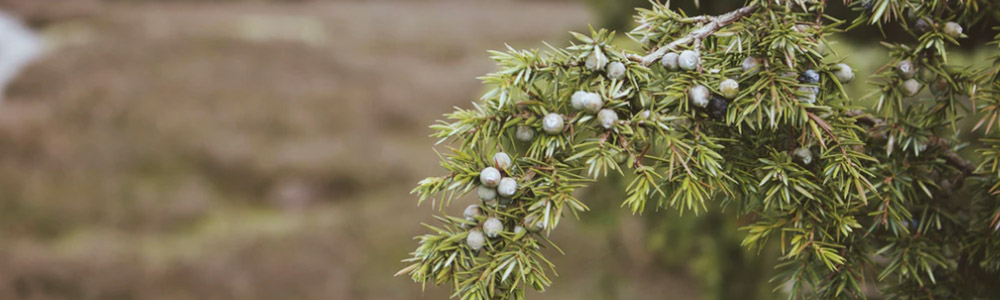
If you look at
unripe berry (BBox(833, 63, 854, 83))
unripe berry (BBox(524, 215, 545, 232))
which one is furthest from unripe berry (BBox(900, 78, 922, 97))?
unripe berry (BBox(524, 215, 545, 232))

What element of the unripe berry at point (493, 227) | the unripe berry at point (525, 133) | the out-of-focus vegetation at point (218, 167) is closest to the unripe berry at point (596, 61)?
the unripe berry at point (525, 133)

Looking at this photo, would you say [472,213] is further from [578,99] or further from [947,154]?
[947,154]

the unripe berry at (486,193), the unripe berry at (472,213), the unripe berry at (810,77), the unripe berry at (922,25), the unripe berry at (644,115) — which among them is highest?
the unripe berry at (486,193)

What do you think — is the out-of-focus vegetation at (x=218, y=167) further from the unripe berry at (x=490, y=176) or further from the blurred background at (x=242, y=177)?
the unripe berry at (x=490, y=176)

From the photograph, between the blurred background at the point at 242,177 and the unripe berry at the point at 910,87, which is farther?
Answer: the blurred background at the point at 242,177

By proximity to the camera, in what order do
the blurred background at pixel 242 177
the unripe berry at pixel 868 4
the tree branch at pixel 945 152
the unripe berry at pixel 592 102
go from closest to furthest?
the unripe berry at pixel 592 102
the unripe berry at pixel 868 4
the tree branch at pixel 945 152
the blurred background at pixel 242 177

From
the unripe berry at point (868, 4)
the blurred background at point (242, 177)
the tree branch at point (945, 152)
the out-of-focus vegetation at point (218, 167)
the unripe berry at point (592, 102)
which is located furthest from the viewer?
the out-of-focus vegetation at point (218, 167)

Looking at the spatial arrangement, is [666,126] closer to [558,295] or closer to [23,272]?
[558,295]

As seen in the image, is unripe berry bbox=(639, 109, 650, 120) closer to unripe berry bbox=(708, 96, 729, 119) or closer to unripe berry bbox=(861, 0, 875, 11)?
unripe berry bbox=(708, 96, 729, 119)
